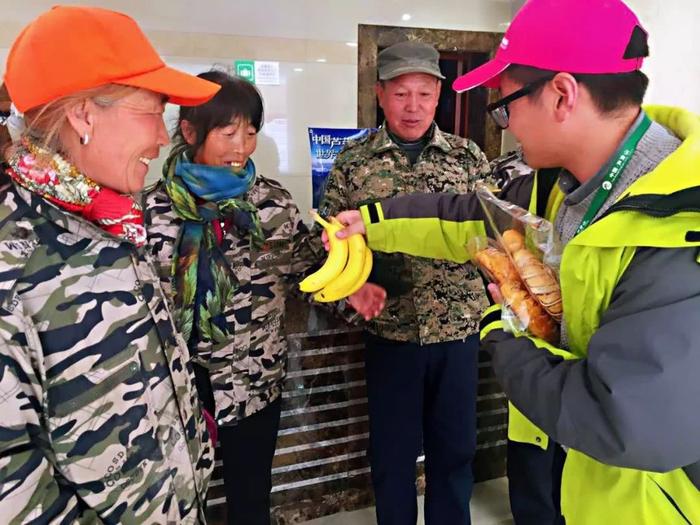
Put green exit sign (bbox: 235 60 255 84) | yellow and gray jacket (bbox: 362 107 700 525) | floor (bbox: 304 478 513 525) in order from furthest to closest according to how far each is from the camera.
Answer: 1. green exit sign (bbox: 235 60 255 84)
2. floor (bbox: 304 478 513 525)
3. yellow and gray jacket (bbox: 362 107 700 525)

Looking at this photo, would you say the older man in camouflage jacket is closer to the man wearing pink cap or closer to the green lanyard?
the man wearing pink cap

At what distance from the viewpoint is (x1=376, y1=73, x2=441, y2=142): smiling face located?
1.90 m

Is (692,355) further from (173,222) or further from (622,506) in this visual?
(173,222)

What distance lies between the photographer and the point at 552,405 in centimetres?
87

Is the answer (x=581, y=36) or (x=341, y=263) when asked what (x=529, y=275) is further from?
(x=341, y=263)

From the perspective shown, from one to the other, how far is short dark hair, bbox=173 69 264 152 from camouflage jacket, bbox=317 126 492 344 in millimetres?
502

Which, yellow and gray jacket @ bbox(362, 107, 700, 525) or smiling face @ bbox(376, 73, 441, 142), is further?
smiling face @ bbox(376, 73, 441, 142)

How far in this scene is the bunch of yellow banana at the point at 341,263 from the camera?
1.46 m

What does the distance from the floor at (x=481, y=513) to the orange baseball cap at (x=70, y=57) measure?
202cm

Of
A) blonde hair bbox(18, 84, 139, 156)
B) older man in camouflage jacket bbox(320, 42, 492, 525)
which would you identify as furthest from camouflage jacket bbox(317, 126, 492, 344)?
blonde hair bbox(18, 84, 139, 156)

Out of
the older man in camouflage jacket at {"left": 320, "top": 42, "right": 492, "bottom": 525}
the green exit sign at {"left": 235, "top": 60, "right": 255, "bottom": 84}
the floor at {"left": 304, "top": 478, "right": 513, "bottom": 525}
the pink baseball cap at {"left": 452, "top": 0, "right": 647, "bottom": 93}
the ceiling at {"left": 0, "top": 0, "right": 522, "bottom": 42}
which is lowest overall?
the floor at {"left": 304, "top": 478, "right": 513, "bottom": 525}

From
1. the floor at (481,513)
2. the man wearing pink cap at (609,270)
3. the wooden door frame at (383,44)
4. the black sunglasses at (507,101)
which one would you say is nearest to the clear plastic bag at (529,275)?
the man wearing pink cap at (609,270)

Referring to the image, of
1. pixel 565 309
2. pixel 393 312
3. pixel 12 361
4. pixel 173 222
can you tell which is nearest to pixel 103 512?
pixel 12 361

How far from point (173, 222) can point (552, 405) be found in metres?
1.09
